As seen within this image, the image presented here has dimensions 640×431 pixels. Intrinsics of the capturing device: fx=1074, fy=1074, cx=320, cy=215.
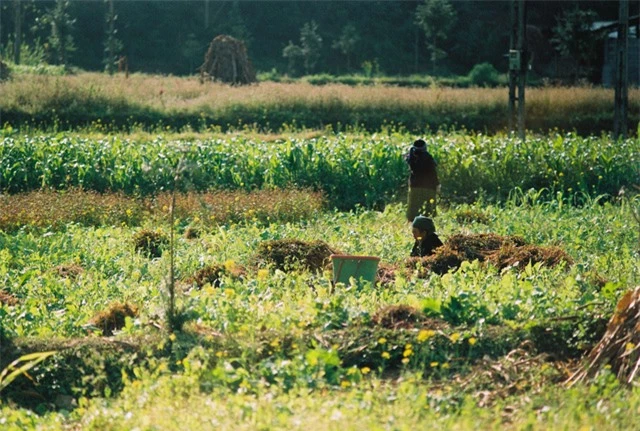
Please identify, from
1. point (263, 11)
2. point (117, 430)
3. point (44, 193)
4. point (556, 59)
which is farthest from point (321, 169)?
point (263, 11)

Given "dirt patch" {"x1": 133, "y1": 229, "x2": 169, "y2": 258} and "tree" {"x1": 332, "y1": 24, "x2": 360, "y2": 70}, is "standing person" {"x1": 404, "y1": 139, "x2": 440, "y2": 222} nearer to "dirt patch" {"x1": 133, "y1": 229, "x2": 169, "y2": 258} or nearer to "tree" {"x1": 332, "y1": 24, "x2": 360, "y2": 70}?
"dirt patch" {"x1": 133, "y1": 229, "x2": 169, "y2": 258}

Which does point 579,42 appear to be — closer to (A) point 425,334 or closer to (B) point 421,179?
(B) point 421,179

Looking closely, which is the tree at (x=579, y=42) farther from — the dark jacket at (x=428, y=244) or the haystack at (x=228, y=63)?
the dark jacket at (x=428, y=244)

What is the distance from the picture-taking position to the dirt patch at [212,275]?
32.1ft

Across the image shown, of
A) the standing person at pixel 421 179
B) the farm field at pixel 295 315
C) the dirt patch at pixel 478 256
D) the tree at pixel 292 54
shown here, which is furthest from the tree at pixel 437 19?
the dirt patch at pixel 478 256

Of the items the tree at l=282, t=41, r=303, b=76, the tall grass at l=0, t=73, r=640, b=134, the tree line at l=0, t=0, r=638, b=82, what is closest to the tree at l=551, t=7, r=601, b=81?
the tree line at l=0, t=0, r=638, b=82

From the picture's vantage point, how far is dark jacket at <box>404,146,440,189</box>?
13383mm

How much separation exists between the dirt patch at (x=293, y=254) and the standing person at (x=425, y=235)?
0.89m

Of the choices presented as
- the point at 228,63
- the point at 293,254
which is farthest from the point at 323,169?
the point at 228,63

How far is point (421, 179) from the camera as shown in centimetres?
1345

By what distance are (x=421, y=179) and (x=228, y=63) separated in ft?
87.6

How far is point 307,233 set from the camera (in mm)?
12555

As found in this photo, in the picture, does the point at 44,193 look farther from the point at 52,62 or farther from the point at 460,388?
the point at 52,62

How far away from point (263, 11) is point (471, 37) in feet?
40.4
